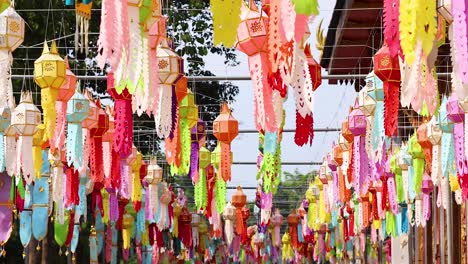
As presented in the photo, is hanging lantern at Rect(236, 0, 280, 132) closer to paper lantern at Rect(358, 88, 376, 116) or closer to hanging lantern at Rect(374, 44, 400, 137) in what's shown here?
hanging lantern at Rect(374, 44, 400, 137)

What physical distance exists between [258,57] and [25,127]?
16.1ft

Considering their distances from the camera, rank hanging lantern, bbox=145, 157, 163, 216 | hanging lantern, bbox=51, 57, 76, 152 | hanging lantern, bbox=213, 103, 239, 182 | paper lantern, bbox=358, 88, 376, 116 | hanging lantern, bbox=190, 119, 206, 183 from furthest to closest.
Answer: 1. hanging lantern, bbox=145, 157, 163, 216
2. hanging lantern, bbox=190, 119, 206, 183
3. hanging lantern, bbox=213, 103, 239, 182
4. paper lantern, bbox=358, 88, 376, 116
5. hanging lantern, bbox=51, 57, 76, 152

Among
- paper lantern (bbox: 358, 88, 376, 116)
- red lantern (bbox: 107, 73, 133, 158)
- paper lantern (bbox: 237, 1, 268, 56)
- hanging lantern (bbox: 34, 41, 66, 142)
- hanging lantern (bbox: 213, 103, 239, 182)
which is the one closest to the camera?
paper lantern (bbox: 237, 1, 268, 56)

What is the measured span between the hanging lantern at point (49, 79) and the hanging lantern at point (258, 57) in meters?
2.75

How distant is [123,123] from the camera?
34.5 feet

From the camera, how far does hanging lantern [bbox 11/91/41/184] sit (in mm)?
12617

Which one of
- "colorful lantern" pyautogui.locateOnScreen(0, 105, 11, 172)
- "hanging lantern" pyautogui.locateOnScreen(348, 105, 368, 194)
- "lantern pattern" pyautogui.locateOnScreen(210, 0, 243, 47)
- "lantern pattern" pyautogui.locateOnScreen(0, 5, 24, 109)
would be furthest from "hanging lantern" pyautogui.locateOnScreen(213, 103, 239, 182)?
"lantern pattern" pyautogui.locateOnScreen(210, 0, 243, 47)

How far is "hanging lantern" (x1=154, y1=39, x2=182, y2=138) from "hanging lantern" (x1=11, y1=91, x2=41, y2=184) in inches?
94.6

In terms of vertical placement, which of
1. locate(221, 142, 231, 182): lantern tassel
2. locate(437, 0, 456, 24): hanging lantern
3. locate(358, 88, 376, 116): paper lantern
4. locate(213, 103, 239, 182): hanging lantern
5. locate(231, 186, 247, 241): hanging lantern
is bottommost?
locate(231, 186, 247, 241): hanging lantern

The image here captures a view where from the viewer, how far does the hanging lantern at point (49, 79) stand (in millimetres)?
11125

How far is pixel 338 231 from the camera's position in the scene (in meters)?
26.6

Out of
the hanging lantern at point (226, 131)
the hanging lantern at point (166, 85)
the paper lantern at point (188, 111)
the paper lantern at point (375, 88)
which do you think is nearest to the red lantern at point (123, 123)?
the hanging lantern at point (166, 85)

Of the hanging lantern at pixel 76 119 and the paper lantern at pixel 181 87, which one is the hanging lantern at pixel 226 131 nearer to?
the hanging lantern at pixel 76 119

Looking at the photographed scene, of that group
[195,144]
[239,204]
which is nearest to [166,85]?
[195,144]
